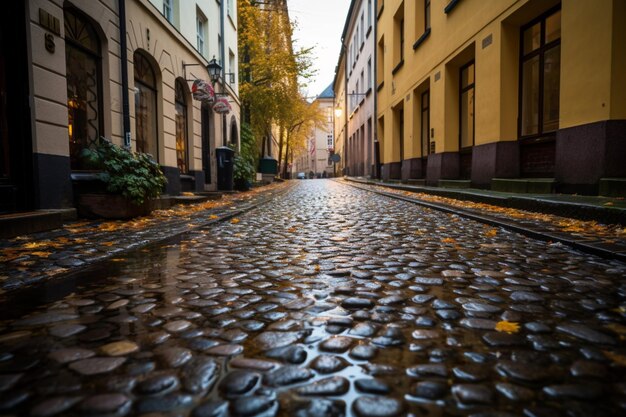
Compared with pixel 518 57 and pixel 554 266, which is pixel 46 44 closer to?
pixel 554 266

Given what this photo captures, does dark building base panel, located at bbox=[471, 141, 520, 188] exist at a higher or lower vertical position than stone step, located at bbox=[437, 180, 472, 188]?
higher

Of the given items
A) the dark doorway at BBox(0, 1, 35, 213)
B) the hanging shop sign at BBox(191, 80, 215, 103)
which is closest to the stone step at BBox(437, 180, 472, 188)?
the hanging shop sign at BBox(191, 80, 215, 103)

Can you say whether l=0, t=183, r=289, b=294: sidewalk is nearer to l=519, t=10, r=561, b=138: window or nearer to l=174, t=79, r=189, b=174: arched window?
l=174, t=79, r=189, b=174: arched window

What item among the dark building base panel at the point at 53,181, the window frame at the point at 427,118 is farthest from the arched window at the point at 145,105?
the window frame at the point at 427,118

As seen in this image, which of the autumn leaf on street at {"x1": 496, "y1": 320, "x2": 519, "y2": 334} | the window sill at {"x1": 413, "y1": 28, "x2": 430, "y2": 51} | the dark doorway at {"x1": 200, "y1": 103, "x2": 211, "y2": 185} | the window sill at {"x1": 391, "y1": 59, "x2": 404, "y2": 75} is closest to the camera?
the autumn leaf on street at {"x1": 496, "y1": 320, "x2": 519, "y2": 334}

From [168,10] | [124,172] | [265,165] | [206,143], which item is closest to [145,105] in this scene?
[168,10]

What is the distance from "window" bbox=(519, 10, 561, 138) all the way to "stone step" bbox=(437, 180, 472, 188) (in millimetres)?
2197

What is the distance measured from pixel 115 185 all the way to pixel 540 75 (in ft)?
29.0

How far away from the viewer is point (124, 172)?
273 inches

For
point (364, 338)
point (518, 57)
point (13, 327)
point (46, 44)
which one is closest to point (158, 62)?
point (46, 44)

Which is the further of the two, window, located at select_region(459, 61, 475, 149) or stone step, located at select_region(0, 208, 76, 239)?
window, located at select_region(459, 61, 475, 149)

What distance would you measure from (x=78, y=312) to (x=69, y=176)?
499cm

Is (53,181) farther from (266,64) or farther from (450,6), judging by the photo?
(266,64)

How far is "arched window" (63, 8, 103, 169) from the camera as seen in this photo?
23.7 feet
